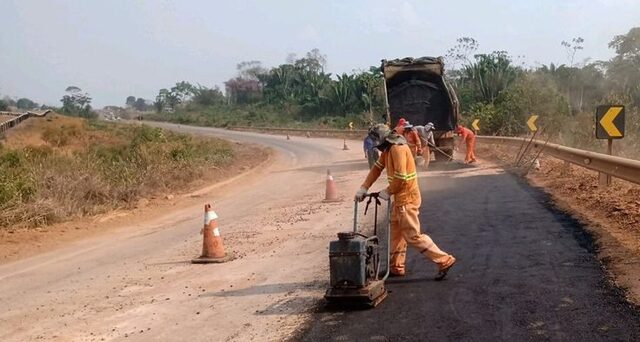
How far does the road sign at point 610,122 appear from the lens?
1191 cm

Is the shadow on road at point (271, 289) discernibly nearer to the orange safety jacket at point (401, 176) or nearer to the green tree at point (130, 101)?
the orange safety jacket at point (401, 176)

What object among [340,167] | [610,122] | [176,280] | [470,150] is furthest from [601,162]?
[340,167]

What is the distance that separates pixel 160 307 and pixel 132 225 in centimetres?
696

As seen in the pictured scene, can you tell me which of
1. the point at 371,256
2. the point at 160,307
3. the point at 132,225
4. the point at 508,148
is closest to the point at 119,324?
the point at 160,307

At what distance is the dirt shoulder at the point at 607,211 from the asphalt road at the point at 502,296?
0.17 m

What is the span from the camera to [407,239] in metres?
6.66

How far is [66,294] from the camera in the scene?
24.4 ft

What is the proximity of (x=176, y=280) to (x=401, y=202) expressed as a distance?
2.88 metres

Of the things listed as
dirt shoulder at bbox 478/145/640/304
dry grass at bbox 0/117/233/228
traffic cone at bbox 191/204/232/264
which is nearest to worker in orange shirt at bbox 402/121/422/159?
dirt shoulder at bbox 478/145/640/304

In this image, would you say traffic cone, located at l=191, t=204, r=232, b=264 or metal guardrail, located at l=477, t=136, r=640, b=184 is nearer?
traffic cone, located at l=191, t=204, r=232, b=264

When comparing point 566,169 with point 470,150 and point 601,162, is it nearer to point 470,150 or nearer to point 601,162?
point 601,162

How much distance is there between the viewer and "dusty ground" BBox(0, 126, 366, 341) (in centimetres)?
582

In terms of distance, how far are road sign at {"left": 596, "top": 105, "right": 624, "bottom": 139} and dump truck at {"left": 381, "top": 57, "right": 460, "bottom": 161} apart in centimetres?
872

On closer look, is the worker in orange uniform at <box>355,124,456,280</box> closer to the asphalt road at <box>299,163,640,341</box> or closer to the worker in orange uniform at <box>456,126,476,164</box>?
the asphalt road at <box>299,163,640,341</box>
